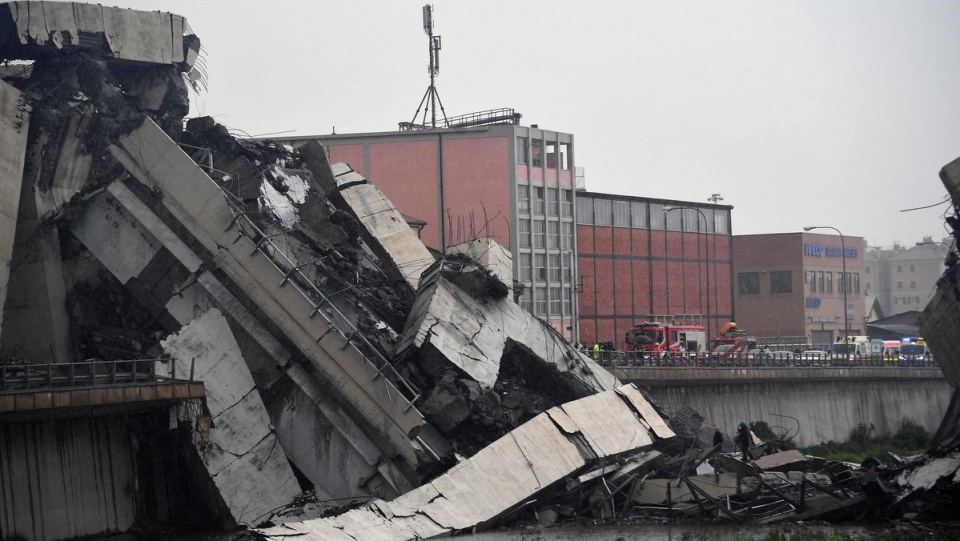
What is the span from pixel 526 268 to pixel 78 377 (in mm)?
33963

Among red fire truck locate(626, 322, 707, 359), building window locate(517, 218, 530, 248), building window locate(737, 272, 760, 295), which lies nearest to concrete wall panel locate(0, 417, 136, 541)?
red fire truck locate(626, 322, 707, 359)

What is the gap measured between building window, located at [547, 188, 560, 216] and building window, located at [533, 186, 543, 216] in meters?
0.66

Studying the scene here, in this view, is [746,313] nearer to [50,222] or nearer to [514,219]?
[514,219]

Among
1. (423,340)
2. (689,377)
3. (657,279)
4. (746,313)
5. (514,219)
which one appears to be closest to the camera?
(423,340)

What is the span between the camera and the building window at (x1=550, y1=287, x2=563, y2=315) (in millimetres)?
53491

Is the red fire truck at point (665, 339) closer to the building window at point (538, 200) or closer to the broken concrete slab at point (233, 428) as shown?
the building window at point (538, 200)

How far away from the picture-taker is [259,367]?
23.5 meters

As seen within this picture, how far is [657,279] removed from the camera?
63750mm

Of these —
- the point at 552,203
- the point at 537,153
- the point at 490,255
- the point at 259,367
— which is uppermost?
the point at 537,153

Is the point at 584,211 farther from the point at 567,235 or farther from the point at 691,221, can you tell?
the point at 691,221

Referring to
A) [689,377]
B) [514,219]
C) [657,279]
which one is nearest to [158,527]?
[689,377]

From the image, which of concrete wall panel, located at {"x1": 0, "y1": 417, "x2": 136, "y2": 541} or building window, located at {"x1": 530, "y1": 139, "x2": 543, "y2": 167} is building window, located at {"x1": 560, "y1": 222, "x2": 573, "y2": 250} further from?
concrete wall panel, located at {"x1": 0, "y1": 417, "x2": 136, "y2": 541}

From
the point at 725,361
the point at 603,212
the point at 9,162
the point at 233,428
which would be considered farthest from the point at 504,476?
the point at 603,212

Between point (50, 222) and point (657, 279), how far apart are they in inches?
1734
